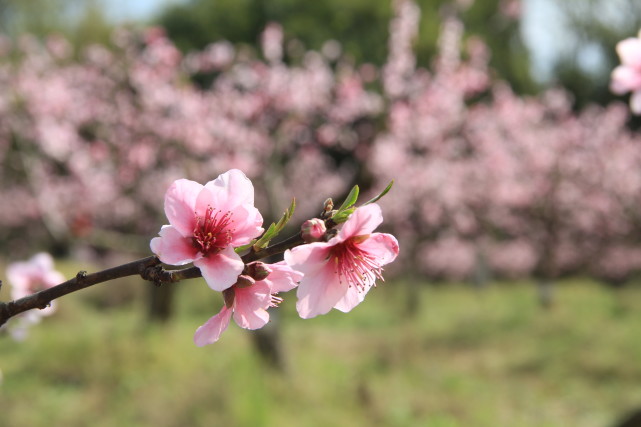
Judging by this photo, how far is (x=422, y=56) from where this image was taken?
575 inches

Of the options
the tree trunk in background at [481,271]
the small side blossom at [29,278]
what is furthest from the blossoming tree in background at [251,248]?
the tree trunk in background at [481,271]

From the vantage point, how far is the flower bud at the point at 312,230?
2.82 feet

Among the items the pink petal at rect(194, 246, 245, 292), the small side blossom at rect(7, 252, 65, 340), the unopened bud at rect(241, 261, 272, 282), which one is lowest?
the small side blossom at rect(7, 252, 65, 340)

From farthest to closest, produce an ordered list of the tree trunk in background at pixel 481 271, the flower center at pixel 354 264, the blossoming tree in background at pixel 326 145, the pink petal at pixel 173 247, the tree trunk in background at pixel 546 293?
1. the tree trunk in background at pixel 481 271
2. the tree trunk in background at pixel 546 293
3. the blossoming tree in background at pixel 326 145
4. the flower center at pixel 354 264
5. the pink petal at pixel 173 247

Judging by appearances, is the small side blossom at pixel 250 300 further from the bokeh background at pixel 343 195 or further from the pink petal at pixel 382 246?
the bokeh background at pixel 343 195

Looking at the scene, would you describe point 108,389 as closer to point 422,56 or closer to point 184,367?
point 184,367

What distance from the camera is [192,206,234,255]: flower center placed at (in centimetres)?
94

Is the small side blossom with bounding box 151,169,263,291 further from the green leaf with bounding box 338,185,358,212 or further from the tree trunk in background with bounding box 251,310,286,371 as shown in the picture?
the tree trunk in background with bounding box 251,310,286,371

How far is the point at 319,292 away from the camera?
38.0 inches

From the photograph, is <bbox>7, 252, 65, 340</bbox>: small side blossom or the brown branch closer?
the brown branch

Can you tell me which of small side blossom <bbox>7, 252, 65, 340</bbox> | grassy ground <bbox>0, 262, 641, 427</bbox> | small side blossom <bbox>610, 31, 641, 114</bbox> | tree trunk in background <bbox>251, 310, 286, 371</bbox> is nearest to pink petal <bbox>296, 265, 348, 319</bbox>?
small side blossom <bbox>7, 252, 65, 340</bbox>

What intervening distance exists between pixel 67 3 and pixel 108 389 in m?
20.4

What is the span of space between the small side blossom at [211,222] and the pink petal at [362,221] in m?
0.12

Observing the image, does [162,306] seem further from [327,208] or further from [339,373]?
[327,208]
